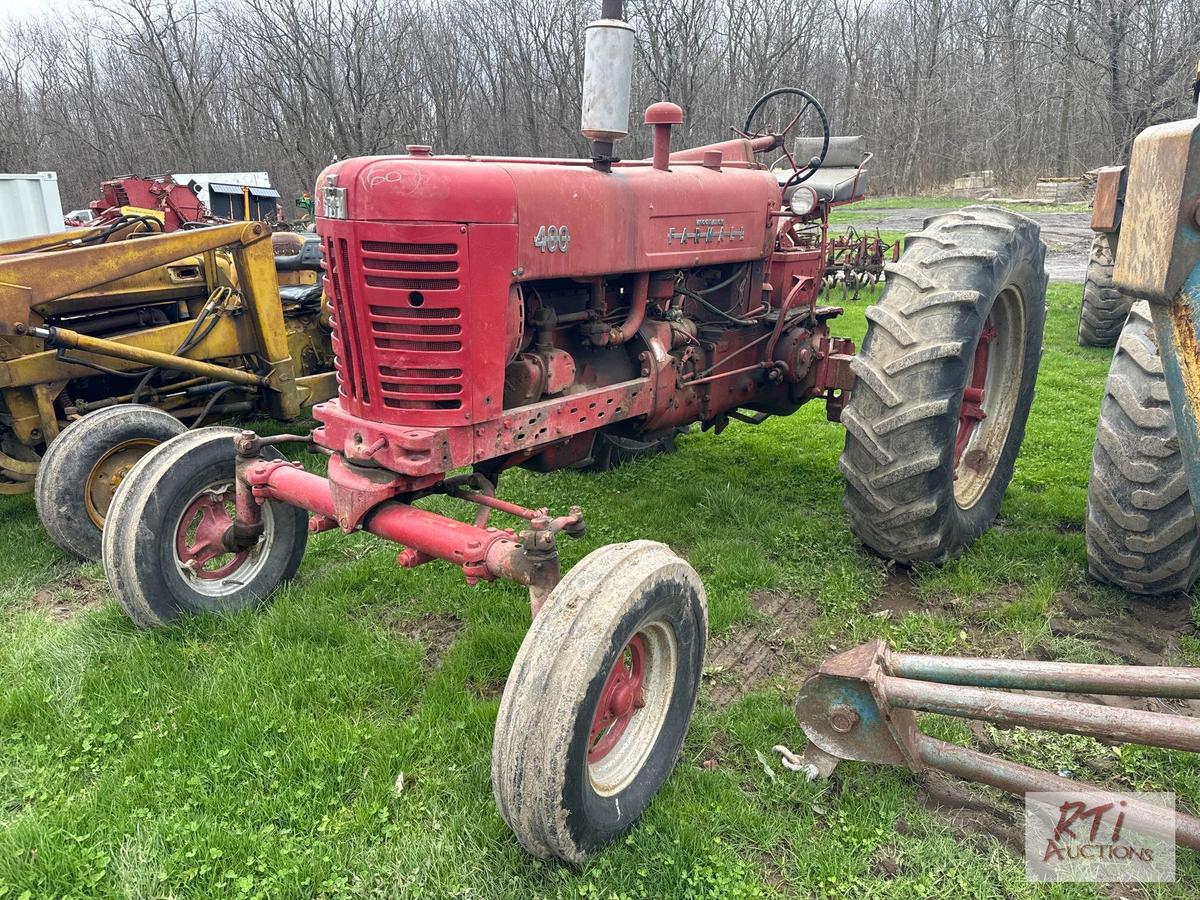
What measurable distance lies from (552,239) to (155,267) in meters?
2.92

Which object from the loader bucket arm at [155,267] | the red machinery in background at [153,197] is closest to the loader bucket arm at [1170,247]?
the loader bucket arm at [155,267]

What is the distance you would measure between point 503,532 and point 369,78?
23094mm

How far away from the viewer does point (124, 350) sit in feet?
14.8

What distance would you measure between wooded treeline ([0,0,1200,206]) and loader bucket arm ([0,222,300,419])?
57.8 ft

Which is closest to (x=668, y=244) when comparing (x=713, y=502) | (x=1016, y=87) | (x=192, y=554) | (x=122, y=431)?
(x=713, y=502)

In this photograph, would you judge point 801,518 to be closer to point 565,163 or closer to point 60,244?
point 565,163

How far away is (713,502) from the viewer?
15.6 ft

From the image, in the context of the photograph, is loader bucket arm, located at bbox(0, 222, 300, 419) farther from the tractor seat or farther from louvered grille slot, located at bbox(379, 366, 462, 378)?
the tractor seat

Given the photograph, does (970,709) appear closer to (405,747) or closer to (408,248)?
(405,747)

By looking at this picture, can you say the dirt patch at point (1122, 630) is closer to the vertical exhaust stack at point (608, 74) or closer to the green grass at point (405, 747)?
the green grass at point (405, 747)

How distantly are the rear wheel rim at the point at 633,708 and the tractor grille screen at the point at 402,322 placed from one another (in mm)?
916

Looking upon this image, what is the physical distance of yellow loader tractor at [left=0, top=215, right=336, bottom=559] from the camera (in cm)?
413

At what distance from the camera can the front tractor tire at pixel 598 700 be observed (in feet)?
6.93

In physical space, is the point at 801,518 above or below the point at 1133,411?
below
